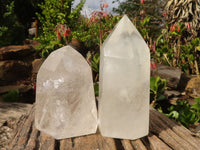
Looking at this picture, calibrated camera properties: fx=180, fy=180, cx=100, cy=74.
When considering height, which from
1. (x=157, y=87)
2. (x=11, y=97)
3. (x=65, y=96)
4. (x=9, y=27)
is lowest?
(x=11, y=97)

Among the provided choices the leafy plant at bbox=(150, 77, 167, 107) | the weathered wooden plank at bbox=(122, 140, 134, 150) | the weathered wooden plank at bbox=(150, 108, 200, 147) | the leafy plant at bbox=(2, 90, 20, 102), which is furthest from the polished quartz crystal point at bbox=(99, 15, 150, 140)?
the leafy plant at bbox=(2, 90, 20, 102)

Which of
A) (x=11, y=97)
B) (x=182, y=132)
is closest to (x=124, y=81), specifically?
(x=182, y=132)

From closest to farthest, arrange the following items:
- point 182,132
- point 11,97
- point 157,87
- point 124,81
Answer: point 124,81 → point 182,132 → point 157,87 → point 11,97

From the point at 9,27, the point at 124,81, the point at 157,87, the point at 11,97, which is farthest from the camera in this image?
the point at 9,27

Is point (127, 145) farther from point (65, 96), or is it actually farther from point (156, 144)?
point (65, 96)

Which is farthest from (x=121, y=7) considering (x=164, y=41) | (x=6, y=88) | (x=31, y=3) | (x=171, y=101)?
(x=171, y=101)

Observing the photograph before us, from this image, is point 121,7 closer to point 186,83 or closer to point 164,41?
point 164,41
